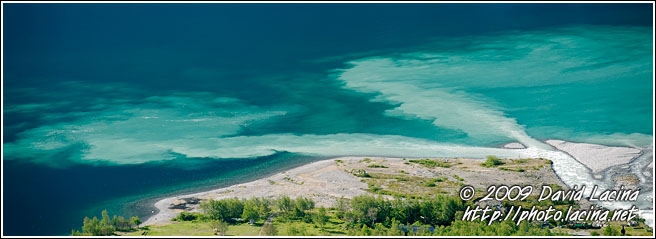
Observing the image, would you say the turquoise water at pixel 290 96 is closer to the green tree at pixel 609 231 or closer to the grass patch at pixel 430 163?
the grass patch at pixel 430 163

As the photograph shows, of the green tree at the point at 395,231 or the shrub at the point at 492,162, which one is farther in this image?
the shrub at the point at 492,162

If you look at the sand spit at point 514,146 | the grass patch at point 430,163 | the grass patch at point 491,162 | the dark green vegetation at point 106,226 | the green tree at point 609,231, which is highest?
the sand spit at point 514,146

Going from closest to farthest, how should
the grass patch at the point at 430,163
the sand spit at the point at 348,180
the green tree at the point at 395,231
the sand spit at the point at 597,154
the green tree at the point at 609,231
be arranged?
1. the green tree at the point at 609,231
2. the green tree at the point at 395,231
3. the sand spit at the point at 348,180
4. the sand spit at the point at 597,154
5. the grass patch at the point at 430,163

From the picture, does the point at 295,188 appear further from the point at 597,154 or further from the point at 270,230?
the point at 597,154

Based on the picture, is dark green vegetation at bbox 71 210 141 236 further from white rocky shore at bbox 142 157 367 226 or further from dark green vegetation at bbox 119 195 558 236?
white rocky shore at bbox 142 157 367 226

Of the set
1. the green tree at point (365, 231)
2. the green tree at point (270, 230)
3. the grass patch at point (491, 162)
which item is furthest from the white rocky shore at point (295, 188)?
the grass patch at point (491, 162)

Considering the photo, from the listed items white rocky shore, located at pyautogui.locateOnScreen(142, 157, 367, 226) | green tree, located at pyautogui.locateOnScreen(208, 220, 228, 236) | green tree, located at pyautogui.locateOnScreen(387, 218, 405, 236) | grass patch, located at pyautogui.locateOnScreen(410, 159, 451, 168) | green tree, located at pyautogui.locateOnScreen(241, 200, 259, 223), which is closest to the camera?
green tree, located at pyautogui.locateOnScreen(387, 218, 405, 236)

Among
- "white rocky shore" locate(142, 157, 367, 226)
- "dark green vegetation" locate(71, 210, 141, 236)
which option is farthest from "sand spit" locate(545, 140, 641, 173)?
"dark green vegetation" locate(71, 210, 141, 236)
